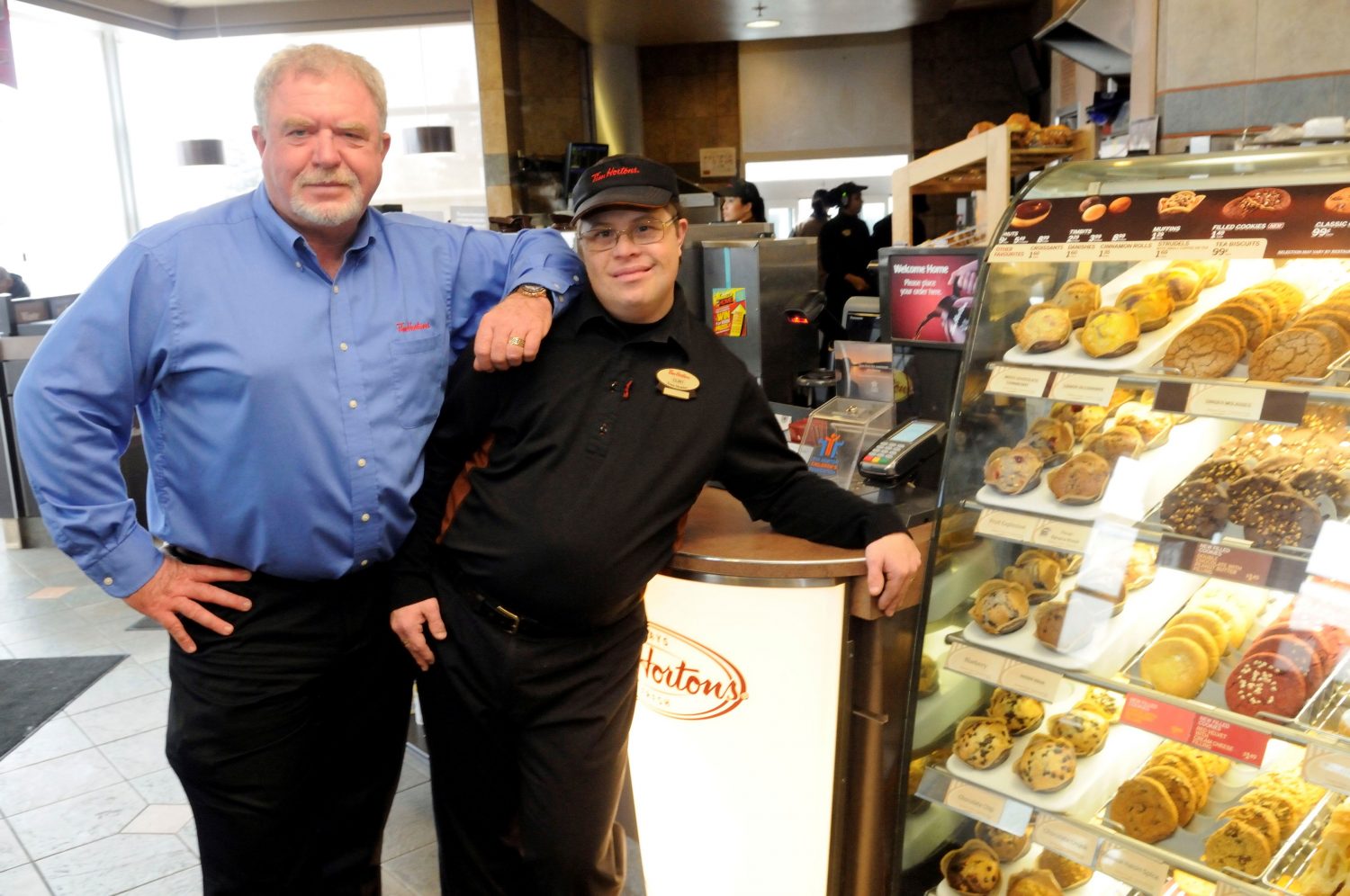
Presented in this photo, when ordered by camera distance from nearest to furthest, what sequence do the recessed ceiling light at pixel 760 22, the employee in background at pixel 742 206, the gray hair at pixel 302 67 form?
the gray hair at pixel 302 67
the employee in background at pixel 742 206
the recessed ceiling light at pixel 760 22

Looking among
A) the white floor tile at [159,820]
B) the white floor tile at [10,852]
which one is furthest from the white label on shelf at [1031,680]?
the white floor tile at [10,852]

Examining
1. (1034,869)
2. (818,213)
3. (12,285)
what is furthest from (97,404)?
(12,285)

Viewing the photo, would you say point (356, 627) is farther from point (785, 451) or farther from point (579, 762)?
point (785, 451)

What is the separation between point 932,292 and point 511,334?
0.99 metres

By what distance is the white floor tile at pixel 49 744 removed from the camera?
3.60 metres

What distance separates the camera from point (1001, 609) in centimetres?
195

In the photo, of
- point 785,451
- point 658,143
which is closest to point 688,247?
point 785,451

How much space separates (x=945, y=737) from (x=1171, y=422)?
77 cm

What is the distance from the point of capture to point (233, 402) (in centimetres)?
176

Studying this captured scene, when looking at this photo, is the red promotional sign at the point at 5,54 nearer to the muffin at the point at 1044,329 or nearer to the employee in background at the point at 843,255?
the employee in background at the point at 843,255

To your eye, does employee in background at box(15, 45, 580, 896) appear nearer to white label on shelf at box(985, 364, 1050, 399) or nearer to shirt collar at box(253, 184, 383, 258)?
shirt collar at box(253, 184, 383, 258)

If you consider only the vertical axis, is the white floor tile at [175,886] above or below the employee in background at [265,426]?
below

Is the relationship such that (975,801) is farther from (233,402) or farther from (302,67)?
(302,67)

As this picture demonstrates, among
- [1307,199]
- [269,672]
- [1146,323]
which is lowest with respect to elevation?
[269,672]
